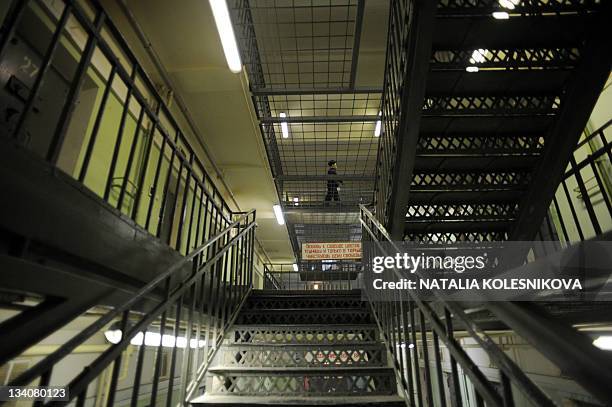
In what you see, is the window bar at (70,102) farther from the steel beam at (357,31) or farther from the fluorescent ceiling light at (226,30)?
the steel beam at (357,31)

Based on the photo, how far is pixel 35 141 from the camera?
9.74 feet

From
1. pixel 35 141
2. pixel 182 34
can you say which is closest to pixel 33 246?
pixel 35 141

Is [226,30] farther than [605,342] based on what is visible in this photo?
Yes

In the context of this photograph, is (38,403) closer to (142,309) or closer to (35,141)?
(142,309)

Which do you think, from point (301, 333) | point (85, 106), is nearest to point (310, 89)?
point (85, 106)

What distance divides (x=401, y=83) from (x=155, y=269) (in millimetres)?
2314

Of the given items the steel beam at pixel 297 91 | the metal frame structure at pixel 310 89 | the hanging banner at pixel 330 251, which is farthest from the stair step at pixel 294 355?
the hanging banner at pixel 330 251

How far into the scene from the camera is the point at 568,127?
2660mm

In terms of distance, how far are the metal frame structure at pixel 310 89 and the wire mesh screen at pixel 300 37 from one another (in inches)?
0.5

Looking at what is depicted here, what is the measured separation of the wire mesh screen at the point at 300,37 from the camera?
15.0 ft

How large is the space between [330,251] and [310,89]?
4442 mm

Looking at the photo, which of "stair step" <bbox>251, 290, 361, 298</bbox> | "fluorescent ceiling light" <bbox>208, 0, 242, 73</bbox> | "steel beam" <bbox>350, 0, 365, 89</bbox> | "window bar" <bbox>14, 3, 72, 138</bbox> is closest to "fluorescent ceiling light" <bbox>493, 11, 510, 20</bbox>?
"steel beam" <bbox>350, 0, 365, 89</bbox>

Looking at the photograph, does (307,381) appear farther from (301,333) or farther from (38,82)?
(38,82)

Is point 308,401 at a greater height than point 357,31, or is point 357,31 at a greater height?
point 357,31
